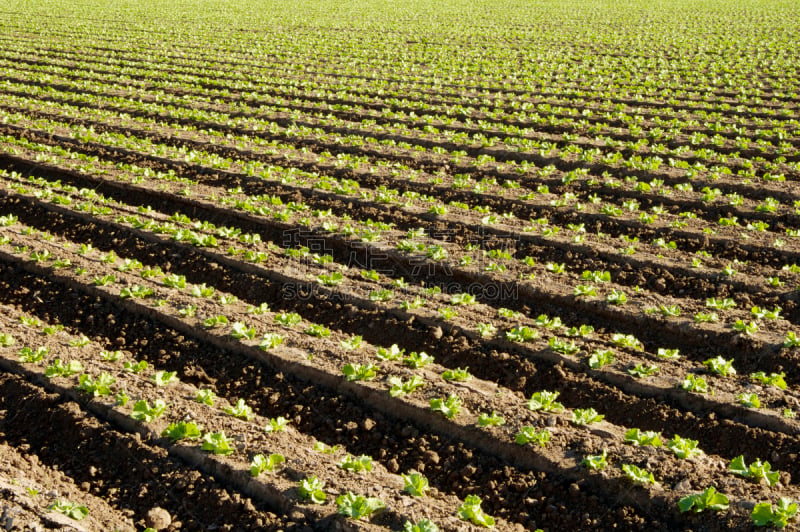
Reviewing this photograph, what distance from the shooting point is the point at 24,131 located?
43.4 ft

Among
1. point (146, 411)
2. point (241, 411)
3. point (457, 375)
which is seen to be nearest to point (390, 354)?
point (457, 375)

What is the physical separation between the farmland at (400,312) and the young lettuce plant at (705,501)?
16mm

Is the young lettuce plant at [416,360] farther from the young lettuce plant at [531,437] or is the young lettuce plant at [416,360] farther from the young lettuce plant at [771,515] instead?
the young lettuce plant at [771,515]

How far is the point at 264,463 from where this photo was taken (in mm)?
4762

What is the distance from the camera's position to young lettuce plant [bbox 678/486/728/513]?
14.4ft

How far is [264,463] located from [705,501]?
9.54 ft

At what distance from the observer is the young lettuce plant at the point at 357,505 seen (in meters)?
4.34

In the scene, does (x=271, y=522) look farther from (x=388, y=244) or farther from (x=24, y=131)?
(x=24, y=131)

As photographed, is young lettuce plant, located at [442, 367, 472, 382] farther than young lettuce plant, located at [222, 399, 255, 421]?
Yes

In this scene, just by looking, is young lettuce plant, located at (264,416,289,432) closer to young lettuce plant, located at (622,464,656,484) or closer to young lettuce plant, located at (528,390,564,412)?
young lettuce plant, located at (528,390,564,412)

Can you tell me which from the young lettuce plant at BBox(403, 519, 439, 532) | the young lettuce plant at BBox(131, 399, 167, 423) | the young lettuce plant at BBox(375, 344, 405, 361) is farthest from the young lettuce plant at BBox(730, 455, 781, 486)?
the young lettuce plant at BBox(131, 399, 167, 423)

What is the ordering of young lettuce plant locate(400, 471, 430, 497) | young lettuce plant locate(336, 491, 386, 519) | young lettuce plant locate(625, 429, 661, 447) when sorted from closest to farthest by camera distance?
young lettuce plant locate(336, 491, 386, 519)
young lettuce plant locate(400, 471, 430, 497)
young lettuce plant locate(625, 429, 661, 447)

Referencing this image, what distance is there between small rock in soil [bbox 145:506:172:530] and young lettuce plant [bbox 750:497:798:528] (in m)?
3.70

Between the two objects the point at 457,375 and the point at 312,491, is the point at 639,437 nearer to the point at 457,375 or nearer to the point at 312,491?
the point at 457,375
